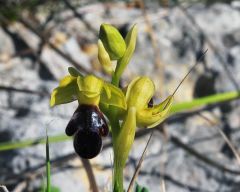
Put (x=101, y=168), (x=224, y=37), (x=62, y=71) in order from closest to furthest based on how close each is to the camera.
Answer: (x=101, y=168)
(x=62, y=71)
(x=224, y=37)

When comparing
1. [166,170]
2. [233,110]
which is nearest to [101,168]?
[166,170]

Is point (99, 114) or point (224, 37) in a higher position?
point (99, 114)

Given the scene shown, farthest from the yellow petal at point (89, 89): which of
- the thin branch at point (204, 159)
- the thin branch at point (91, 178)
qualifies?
the thin branch at point (204, 159)

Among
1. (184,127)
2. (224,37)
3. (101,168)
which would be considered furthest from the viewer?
(224,37)

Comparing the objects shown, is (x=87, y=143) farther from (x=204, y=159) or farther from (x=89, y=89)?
(x=204, y=159)

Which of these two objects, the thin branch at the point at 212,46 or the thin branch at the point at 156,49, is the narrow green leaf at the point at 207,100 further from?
the thin branch at the point at 156,49

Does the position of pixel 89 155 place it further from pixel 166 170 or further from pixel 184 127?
pixel 184 127

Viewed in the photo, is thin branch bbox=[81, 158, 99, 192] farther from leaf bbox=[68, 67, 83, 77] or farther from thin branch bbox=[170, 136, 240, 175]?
thin branch bbox=[170, 136, 240, 175]

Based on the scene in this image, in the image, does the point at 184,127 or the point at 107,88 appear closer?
the point at 107,88
